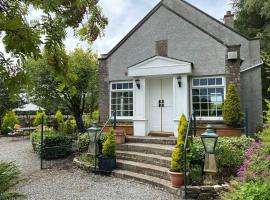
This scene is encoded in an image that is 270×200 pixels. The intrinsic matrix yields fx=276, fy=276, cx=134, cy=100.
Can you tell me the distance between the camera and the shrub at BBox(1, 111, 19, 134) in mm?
20406

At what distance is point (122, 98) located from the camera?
12.4 meters

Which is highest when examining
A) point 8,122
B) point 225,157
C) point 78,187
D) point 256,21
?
point 256,21

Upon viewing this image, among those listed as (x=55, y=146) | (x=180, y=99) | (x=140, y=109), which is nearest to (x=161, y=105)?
(x=140, y=109)

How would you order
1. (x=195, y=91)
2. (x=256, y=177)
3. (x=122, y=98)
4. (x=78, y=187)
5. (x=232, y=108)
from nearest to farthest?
(x=256, y=177), (x=78, y=187), (x=232, y=108), (x=195, y=91), (x=122, y=98)

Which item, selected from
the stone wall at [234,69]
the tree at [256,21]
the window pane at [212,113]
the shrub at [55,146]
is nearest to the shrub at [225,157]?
the window pane at [212,113]

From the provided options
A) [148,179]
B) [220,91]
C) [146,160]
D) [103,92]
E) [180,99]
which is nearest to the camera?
[148,179]

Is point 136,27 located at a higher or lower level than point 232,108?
higher

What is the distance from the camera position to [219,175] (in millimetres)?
7359

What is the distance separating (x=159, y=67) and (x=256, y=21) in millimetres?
15913

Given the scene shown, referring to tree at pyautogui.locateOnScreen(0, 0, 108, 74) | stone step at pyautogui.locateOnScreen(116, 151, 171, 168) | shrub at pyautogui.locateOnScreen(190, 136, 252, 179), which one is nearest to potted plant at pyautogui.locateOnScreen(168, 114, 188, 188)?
shrub at pyautogui.locateOnScreen(190, 136, 252, 179)

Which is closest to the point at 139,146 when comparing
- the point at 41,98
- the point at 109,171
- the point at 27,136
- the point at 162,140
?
the point at 162,140

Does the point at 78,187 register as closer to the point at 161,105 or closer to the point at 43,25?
the point at 161,105

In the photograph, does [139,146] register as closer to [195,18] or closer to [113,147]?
[113,147]

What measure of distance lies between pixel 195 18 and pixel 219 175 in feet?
28.6
